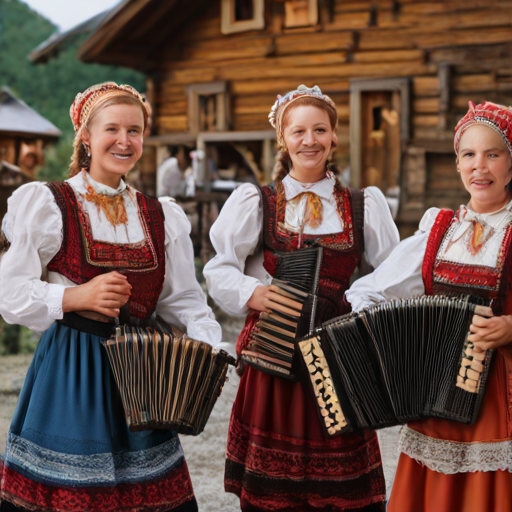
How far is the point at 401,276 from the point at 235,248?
2.22ft

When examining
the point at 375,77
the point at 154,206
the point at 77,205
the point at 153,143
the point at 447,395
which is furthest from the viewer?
the point at 153,143

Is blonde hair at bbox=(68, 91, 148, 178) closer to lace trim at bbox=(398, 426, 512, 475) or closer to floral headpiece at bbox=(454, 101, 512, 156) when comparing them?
floral headpiece at bbox=(454, 101, 512, 156)

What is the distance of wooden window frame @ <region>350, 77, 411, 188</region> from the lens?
865 centimetres

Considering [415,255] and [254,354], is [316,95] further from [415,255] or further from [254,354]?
[254,354]

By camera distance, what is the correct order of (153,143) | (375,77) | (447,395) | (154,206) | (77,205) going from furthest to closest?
Result: (153,143), (375,77), (154,206), (77,205), (447,395)

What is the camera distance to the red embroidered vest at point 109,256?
236 centimetres

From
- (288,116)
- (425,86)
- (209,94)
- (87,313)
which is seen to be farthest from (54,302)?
(209,94)

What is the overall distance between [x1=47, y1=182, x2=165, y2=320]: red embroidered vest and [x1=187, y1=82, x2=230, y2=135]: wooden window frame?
768cm

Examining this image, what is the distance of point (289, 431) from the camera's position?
2.68m

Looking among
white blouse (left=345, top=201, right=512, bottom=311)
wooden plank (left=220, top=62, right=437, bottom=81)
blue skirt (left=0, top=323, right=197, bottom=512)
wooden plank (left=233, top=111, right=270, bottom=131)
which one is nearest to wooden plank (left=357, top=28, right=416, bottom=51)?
wooden plank (left=220, top=62, right=437, bottom=81)

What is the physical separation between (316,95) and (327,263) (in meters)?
0.67

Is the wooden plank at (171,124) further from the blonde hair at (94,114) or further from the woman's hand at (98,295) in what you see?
the woman's hand at (98,295)

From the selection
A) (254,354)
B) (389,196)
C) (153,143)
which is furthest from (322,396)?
(153,143)

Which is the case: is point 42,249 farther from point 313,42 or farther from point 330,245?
point 313,42
